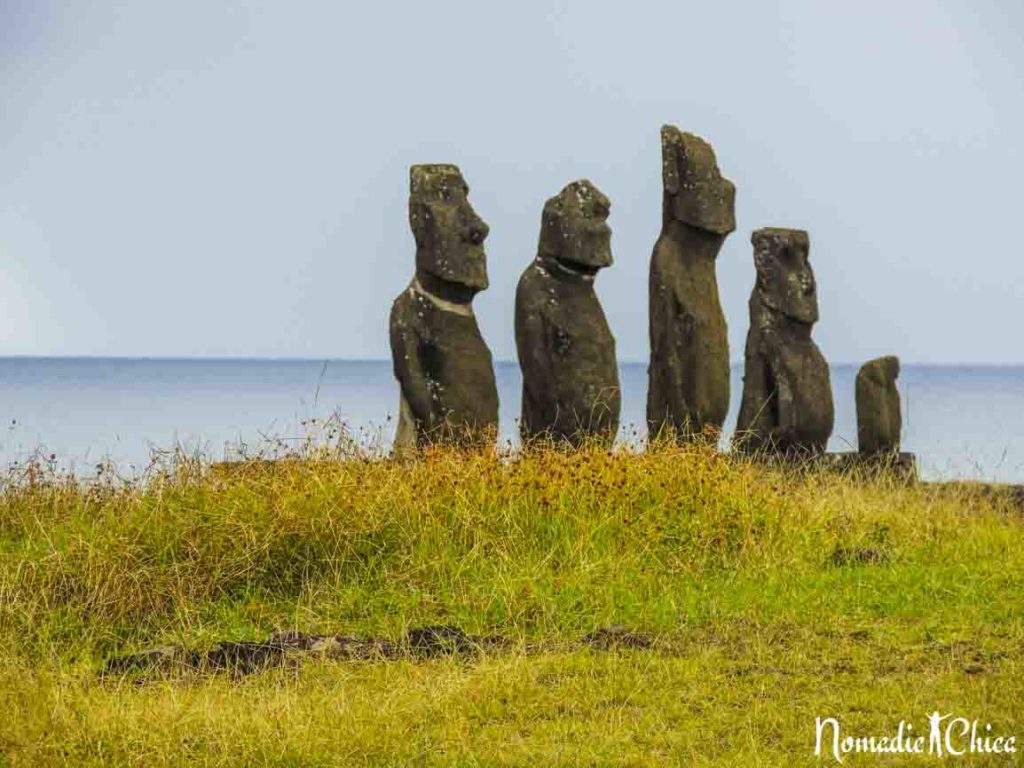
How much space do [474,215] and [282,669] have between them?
7059mm

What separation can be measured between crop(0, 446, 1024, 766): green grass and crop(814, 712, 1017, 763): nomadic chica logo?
0.30 feet

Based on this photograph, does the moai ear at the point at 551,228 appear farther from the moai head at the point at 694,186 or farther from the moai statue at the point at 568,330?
the moai head at the point at 694,186

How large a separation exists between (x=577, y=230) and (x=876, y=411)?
182 inches

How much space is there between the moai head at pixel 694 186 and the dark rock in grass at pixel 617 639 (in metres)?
7.46

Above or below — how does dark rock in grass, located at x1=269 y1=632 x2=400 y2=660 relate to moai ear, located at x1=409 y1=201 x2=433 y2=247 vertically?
below

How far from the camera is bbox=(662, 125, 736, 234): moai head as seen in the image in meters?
16.9

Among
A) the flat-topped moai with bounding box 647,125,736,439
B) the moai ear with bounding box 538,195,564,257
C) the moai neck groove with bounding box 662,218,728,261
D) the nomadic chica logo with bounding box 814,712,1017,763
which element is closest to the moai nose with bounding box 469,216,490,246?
the moai ear with bounding box 538,195,564,257

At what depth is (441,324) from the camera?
15453 mm

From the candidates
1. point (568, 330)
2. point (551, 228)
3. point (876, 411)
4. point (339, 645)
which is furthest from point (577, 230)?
point (339, 645)

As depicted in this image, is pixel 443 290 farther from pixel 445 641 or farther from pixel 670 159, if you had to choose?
pixel 445 641

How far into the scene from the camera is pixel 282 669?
9289 millimetres

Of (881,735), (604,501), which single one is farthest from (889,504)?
(881,735)

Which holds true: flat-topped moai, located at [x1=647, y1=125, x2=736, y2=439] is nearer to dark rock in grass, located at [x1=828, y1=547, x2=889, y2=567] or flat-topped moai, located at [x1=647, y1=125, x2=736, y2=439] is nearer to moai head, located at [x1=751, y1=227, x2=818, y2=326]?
moai head, located at [x1=751, y1=227, x2=818, y2=326]

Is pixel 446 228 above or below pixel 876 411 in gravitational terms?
above
